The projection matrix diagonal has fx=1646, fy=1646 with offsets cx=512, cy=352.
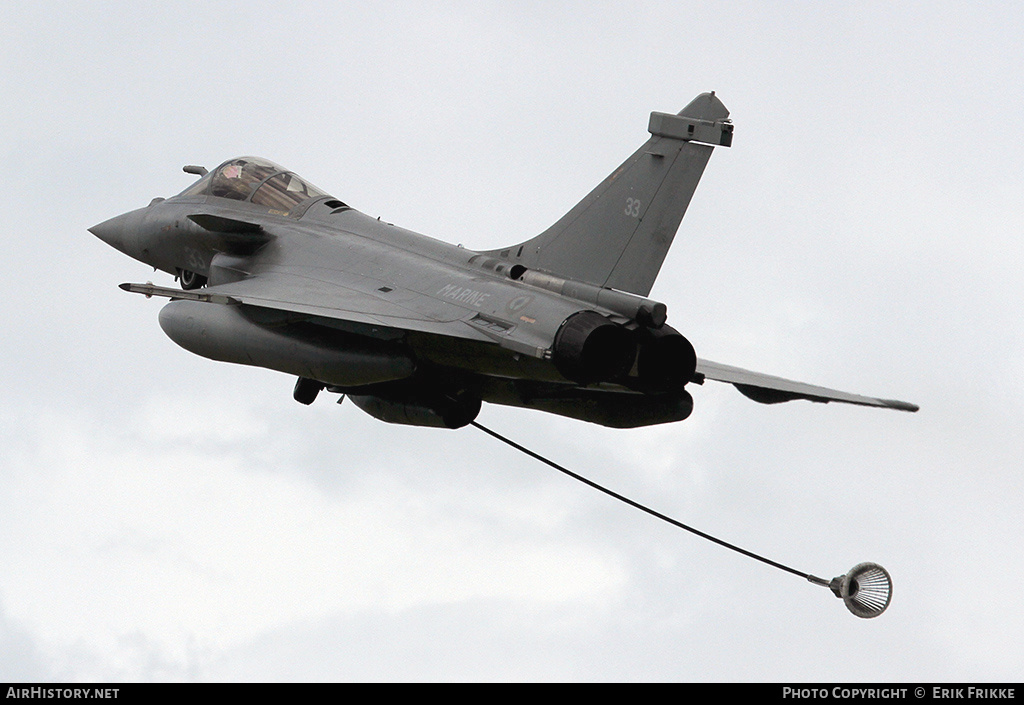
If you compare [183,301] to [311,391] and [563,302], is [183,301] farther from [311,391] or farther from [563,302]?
[563,302]

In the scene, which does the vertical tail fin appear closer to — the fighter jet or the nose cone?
the fighter jet

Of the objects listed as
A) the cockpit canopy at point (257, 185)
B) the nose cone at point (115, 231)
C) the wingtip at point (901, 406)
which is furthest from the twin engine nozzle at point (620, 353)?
the nose cone at point (115, 231)

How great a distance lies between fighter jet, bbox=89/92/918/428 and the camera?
17.2 metres

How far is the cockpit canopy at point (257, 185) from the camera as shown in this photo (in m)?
21.5

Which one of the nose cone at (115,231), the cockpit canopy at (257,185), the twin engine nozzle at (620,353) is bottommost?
the twin engine nozzle at (620,353)

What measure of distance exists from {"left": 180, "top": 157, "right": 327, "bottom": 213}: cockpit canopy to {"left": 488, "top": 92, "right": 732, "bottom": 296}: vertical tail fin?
4398 millimetres

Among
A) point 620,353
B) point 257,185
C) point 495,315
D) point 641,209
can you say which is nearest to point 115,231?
point 257,185

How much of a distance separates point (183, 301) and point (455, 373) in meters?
3.29

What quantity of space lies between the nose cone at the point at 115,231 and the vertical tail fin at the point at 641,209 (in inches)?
267

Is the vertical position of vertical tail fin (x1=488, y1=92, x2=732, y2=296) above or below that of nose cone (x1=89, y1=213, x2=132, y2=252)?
above

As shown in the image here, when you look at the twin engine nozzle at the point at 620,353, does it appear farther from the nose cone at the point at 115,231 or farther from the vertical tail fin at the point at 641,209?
the nose cone at the point at 115,231

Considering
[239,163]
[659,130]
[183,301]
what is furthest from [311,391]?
[659,130]

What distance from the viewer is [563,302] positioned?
57.3 feet

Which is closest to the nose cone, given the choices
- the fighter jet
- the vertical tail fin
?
the fighter jet
